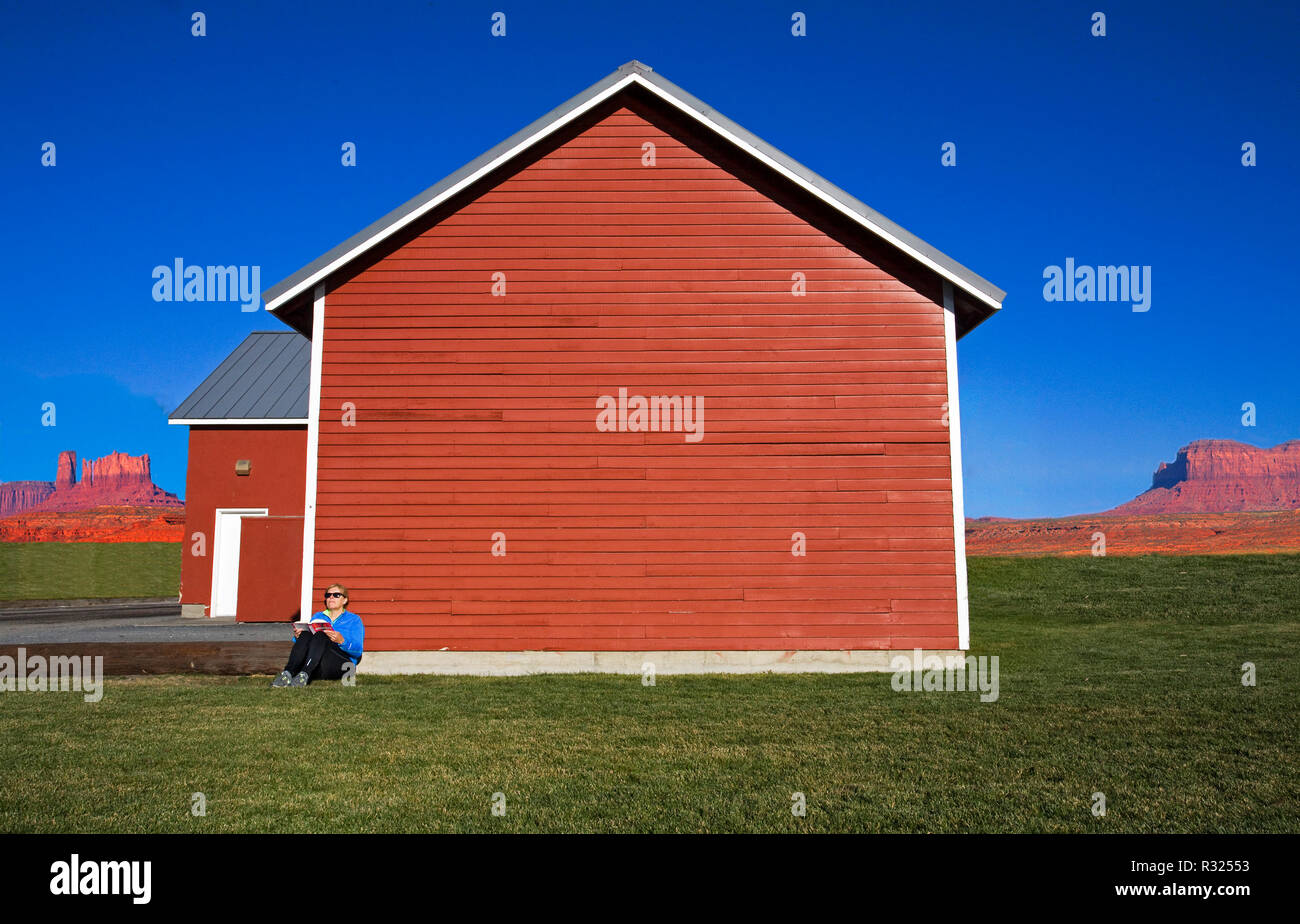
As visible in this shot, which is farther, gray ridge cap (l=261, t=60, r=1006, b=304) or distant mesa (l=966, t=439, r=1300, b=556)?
distant mesa (l=966, t=439, r=1300, b=556)

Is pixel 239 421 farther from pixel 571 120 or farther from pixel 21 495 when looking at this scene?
pixel 21 495

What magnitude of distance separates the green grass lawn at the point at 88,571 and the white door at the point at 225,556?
15185 millimetres

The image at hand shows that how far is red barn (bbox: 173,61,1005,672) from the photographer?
12.0 m

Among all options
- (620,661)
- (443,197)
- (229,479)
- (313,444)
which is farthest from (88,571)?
(620,661)

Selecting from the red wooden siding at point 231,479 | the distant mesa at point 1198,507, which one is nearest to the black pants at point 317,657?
the red wooden siding at point 231,479

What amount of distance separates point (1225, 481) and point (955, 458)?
201 m

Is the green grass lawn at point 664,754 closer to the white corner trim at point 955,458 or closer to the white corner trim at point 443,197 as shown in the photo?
the white corner trim at point 955,458

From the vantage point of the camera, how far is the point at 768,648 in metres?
11.9

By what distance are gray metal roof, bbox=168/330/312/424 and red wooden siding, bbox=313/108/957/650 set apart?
25.5ft

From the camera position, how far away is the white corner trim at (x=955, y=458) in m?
11.8

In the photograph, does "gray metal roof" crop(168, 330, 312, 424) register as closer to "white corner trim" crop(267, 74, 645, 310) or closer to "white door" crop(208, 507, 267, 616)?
"white door" crop(208, 507, 267, 616)

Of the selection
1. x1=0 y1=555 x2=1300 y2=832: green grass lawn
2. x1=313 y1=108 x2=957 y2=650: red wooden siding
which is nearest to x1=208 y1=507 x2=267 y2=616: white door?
x1=313 y1=108 x2=957 y2=650: red wooden siding
